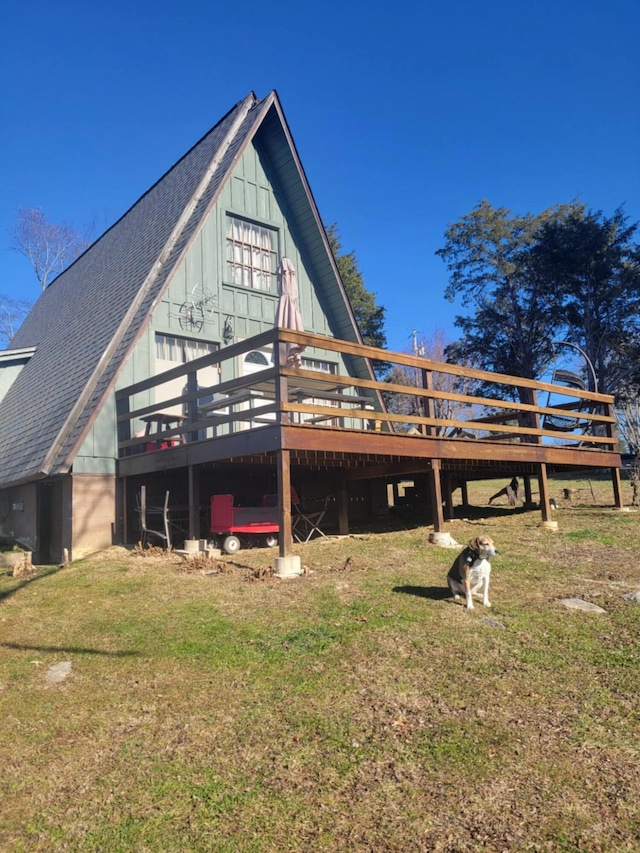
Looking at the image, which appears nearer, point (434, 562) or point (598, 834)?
point (598, 834)

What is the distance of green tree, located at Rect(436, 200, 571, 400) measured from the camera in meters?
30.5

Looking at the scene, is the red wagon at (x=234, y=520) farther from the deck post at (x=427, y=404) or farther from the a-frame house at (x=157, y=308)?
the deck post at (x=427, y=404)

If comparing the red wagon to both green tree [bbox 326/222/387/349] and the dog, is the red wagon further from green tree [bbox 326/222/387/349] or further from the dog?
green tree [bbox 326/222/387/349]

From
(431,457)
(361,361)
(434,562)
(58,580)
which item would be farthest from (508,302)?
(58,580)

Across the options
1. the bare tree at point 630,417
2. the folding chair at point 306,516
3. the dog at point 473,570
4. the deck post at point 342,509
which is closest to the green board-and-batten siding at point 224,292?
the folding chair at point 306,516

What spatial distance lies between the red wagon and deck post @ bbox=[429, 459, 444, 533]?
253 cm

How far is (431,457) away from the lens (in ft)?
32.6

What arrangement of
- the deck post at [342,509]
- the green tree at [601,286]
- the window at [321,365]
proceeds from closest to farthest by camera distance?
the deck post at [342,509]
the window at [321,365]
the green tree at [601,286]

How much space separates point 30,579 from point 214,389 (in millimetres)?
3583

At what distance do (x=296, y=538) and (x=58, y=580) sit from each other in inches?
165

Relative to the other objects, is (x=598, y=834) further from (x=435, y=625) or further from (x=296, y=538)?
(x=296, y=538)

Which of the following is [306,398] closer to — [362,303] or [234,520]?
[234,520]

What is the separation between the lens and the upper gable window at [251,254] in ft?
46.7

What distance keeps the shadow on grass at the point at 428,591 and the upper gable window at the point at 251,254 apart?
9.33 metres
